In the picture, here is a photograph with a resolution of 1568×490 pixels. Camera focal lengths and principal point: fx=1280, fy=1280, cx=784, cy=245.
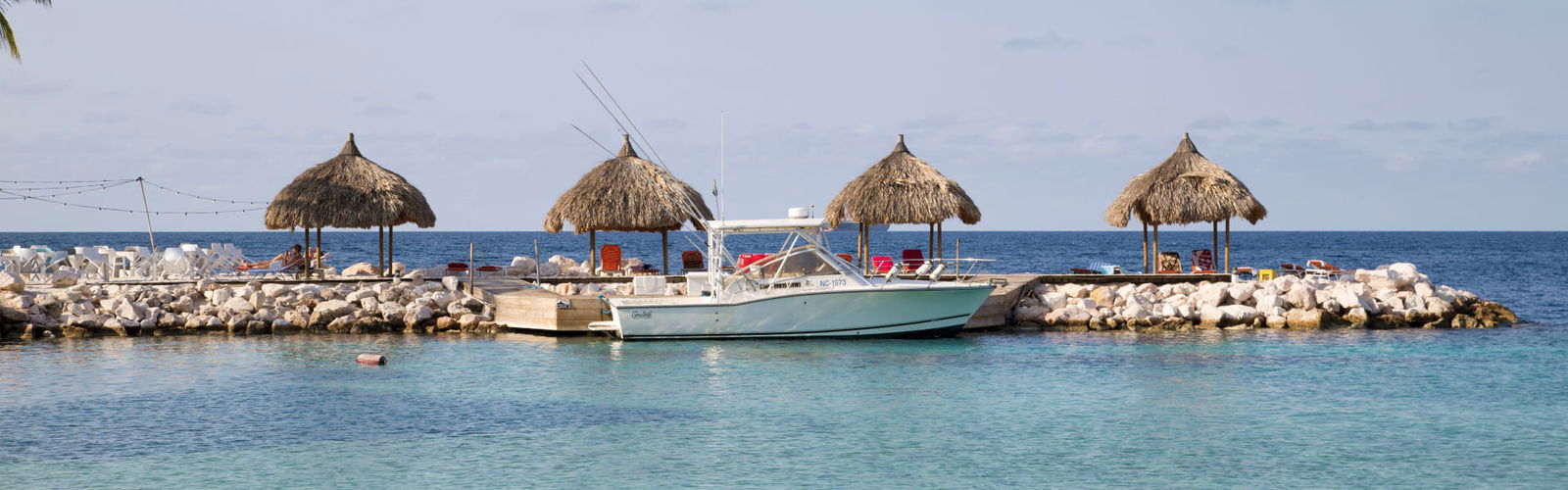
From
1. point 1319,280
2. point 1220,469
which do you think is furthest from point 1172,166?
point 1220,469

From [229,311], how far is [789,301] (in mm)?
9814

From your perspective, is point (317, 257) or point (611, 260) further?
point (317, 257)

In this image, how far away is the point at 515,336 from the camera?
68.9 feet

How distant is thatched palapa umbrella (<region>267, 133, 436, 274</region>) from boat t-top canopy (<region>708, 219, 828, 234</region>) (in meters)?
8.73

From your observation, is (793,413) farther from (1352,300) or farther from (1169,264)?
(1169,264)

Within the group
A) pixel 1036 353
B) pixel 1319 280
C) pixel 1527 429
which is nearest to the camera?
pixel 1527 429

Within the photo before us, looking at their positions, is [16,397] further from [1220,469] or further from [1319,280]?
[1319,280]

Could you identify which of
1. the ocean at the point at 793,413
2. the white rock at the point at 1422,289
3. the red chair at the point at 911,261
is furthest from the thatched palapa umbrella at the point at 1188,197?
the ocean at the point at 793,413

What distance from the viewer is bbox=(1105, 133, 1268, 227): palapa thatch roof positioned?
25.3 meters

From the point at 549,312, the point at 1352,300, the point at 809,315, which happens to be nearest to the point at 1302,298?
the point at 1352,300

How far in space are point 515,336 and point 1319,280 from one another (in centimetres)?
1449

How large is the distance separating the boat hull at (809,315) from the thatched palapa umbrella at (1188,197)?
23.6ft

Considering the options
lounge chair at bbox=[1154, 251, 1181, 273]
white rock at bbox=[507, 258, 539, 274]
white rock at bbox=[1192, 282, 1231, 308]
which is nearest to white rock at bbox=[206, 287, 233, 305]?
white rock at bbox=[507, 258, 539, 274]

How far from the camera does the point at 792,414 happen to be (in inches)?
528
